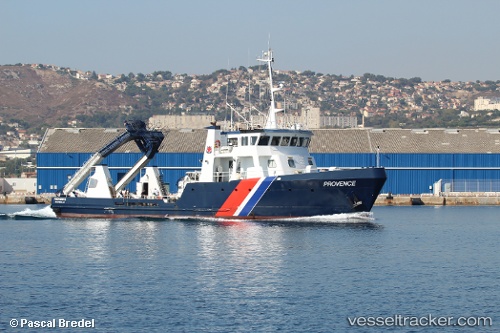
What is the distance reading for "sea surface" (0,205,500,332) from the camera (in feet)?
71.5

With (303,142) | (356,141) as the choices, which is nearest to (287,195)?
(303,142)

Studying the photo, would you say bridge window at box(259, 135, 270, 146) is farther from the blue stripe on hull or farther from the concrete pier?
the concrete pier

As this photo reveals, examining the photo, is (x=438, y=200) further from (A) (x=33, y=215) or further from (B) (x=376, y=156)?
(A) (x=33, y=215)

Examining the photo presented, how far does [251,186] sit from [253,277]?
14.1 meters

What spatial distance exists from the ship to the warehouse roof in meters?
23.4

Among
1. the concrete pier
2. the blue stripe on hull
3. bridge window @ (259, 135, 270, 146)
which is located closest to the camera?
the blue stripe on hull

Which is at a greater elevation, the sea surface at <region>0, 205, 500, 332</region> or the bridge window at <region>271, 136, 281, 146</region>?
the bridge window at <region>271, 136, 281, 146</region>

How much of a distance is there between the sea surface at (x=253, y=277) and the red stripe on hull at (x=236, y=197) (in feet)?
2.17

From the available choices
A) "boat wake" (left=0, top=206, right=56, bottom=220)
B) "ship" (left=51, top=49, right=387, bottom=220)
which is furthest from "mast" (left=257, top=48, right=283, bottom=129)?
"boat wake" (left=0, top=206, right=56, bottom=220)

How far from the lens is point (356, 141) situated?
72875 mm

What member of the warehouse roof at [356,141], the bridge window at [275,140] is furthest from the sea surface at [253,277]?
the warehouse roof at [356,141]

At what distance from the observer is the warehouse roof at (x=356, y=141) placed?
71.2 m

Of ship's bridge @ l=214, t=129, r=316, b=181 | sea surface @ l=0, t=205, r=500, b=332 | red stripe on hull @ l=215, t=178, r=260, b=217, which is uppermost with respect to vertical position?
ship's bridge @ l=214, t=129, r=316, b=181

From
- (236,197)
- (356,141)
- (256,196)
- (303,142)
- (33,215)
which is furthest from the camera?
(356,141)
